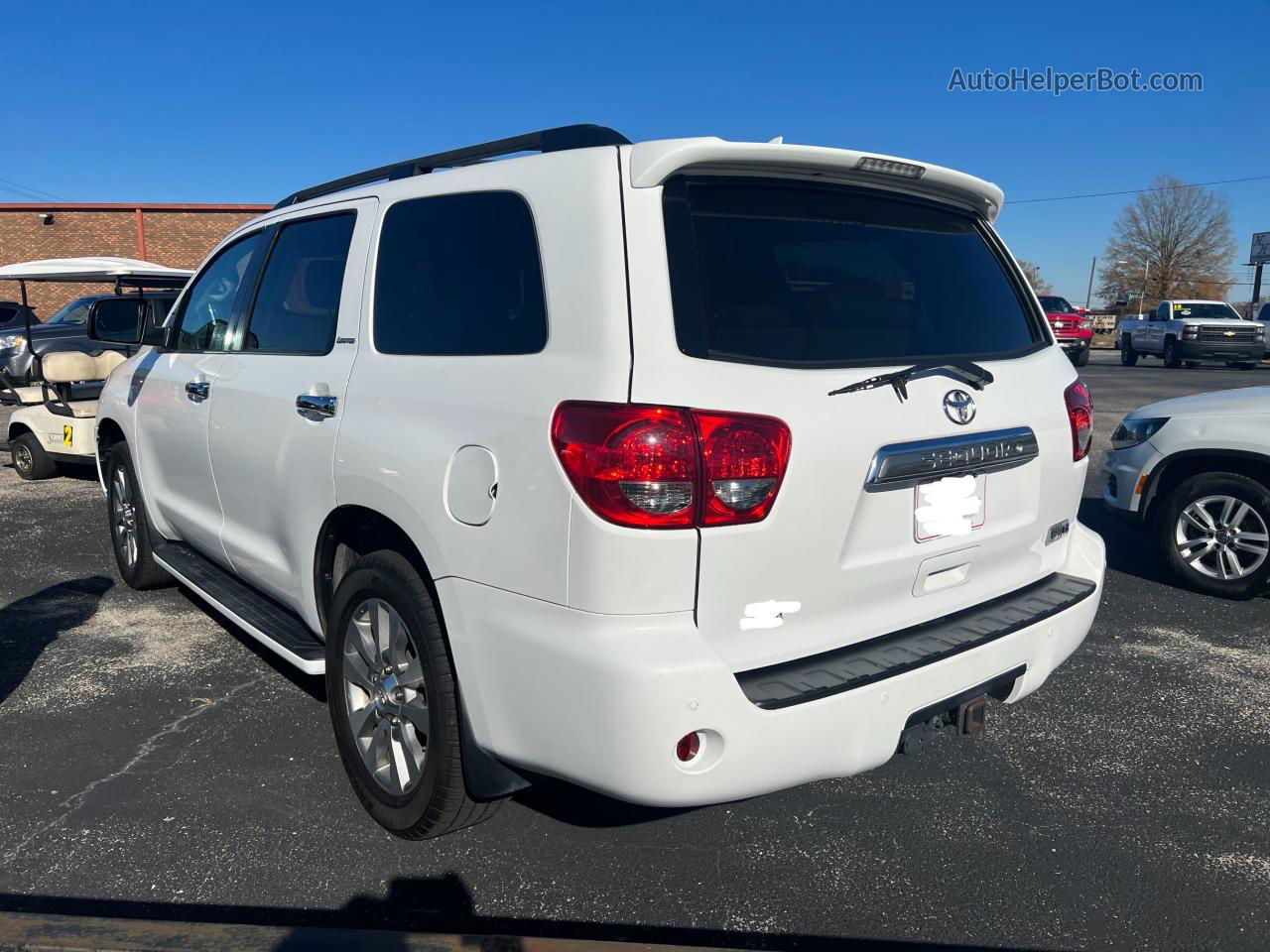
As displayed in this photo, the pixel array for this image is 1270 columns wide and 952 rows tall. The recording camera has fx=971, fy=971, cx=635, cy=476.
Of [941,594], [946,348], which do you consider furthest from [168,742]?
[946,348]

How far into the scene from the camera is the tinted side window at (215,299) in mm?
3996

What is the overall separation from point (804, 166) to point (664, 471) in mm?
951

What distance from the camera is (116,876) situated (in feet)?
8.89

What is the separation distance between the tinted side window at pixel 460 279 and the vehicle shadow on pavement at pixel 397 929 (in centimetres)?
146

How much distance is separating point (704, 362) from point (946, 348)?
0.97 m

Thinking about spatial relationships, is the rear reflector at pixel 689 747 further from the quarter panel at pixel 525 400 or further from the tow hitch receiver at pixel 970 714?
the tow hitch receiver at pixel 970 714

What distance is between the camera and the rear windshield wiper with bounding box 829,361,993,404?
2.36 meters

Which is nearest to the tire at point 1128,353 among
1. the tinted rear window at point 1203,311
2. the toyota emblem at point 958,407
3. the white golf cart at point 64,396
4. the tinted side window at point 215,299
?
the tinted rear window at point 1203,311

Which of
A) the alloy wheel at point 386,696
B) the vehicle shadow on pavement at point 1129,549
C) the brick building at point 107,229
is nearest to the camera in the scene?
the alloy wheel at point 386,696

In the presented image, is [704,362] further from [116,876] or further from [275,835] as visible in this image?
[116,876]

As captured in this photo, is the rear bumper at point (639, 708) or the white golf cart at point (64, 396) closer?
the rear bumper at point (639, 708)

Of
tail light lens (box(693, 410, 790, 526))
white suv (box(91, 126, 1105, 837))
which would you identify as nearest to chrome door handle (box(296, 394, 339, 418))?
white suv (box(91, 126, 1105, 837))

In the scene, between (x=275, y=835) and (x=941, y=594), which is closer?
(x=941, y=594)

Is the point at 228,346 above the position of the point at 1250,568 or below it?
above
